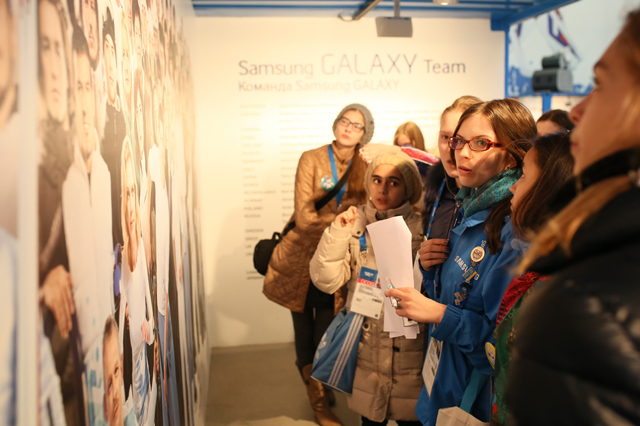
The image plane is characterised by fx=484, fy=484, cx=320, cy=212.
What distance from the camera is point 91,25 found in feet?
2.82

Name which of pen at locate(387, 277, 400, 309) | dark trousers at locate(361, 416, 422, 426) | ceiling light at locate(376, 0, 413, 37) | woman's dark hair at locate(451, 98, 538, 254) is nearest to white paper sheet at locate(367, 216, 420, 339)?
pen at locate(387, 277, 400, 309)

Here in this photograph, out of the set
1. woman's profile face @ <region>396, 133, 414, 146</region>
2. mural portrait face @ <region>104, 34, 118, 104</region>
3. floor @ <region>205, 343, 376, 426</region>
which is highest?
woman's profile face @ <region>396, 133, 414, 146</region>

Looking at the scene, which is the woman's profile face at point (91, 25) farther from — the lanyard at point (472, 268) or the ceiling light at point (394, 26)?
the ceiling light at point (394, 26)

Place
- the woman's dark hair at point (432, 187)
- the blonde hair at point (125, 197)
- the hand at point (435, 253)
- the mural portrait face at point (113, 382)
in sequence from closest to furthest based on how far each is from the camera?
the mural portrait face at point (113, 382) < the blonde hair at point (125, 197) < the hand at point (435, 253) < the woman's dark hair at point (432, 187)

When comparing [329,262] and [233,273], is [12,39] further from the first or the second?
[233,273]

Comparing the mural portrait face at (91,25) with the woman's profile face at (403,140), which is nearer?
the mural portrait face at (91,25)

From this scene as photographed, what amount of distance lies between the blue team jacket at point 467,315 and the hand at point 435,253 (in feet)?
0.10

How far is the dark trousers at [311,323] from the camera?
3.28 m

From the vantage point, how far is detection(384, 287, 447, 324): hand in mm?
1624

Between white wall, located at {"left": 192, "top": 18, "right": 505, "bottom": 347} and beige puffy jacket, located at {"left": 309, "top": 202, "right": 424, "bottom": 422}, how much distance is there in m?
2.42

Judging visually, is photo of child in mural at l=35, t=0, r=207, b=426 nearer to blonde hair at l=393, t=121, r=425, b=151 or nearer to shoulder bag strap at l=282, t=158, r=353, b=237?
shoulder bag strap at l=282, t=158, r=353, b=237

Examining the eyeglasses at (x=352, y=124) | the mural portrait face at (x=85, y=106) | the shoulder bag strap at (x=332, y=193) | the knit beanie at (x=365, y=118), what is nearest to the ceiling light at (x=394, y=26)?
the knit beanie at (x=365, y=118)

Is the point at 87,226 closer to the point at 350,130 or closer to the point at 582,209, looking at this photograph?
the point at 582,209

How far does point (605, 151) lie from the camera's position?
2.03 ft
